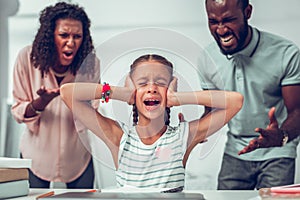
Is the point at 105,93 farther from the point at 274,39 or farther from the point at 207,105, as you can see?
the point at 274,39

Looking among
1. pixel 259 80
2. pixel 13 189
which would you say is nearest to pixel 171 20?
pixel 259 80

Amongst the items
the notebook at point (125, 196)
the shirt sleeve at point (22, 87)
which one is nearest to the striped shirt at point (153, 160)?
the notebook at point (125, 196)

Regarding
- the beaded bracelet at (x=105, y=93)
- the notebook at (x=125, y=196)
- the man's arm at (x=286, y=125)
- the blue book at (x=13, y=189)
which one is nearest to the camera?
the notebook at (x=125, y=196)

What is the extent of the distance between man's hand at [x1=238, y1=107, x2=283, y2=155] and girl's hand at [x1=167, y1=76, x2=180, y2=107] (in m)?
0.45

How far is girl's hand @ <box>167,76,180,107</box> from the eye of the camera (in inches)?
37.7

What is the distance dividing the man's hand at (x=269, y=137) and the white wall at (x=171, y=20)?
0.08m

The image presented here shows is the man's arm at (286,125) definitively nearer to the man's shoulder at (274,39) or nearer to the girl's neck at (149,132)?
the man's shoulder at (274,39)

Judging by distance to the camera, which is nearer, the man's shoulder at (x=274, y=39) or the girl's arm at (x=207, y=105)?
the girl's arm at (x=207, y=105)

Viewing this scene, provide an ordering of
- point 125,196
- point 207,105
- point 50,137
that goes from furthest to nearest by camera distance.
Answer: point 50,137 → point 207,105 → point 125,196

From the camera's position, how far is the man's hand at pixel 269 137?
132cm

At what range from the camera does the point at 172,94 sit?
3.16ft

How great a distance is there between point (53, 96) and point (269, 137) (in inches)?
25.9

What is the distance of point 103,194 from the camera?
79 centimetres

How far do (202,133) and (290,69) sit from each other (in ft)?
1.59
